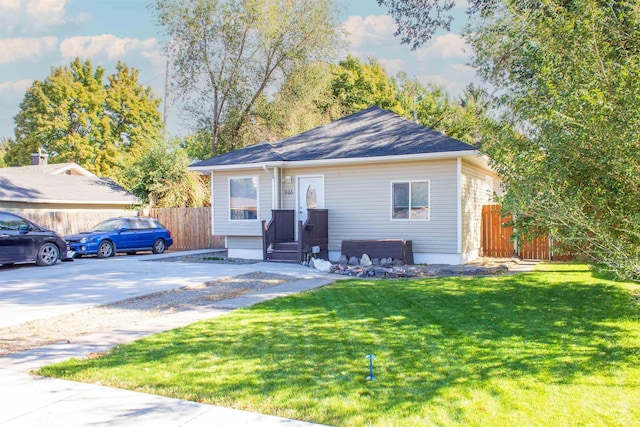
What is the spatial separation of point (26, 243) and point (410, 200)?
426 inches

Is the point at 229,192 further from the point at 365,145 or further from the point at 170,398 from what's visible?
the point at 170,398

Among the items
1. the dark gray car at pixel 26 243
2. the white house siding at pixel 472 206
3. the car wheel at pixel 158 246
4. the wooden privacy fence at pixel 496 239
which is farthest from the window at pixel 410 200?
the dark gray car at pixel 26 243

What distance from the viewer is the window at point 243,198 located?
15594 mm

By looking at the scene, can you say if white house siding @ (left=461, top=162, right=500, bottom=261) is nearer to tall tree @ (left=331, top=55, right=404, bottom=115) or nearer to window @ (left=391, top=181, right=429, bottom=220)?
window @ (left=391, top=181, right=429, bottom=220)

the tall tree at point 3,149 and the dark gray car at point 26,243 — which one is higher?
the tall tree at point 3,149

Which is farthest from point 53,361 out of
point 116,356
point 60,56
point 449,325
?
point 60,56

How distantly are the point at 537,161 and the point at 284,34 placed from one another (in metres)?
22.3

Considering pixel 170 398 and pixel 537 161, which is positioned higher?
pixel 537 161

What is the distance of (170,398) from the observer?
12.8ft

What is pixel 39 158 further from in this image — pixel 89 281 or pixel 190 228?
pixel 89 281

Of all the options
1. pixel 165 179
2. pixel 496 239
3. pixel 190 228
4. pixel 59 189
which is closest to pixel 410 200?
pixel 496 239

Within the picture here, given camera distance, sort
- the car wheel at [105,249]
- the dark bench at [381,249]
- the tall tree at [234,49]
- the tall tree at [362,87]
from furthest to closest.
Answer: the tall tree at [362,87]
the tall tree at [234,49]
the car wheel at [105,249]
the dark bench at [381,249]

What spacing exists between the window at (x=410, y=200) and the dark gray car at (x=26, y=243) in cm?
1002

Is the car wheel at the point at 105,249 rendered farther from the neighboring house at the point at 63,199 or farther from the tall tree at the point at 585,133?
the tall tree at the point at 585,133
